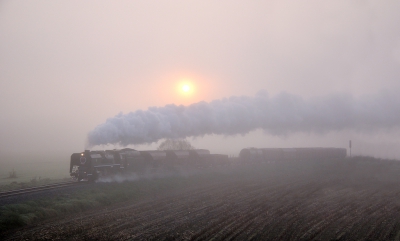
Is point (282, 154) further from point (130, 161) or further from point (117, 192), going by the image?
point (117, 192)

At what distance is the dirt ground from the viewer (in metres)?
15.9

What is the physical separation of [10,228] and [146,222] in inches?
297

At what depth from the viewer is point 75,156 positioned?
36.1 metres

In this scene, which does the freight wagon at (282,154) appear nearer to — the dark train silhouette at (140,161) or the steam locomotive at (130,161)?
the dark train silhouette at (140,161)

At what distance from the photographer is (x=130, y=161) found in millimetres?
39219

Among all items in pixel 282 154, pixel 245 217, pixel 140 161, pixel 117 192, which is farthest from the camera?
pixel 282 154

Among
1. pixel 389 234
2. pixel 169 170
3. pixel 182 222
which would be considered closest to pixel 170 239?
pixel 182 222

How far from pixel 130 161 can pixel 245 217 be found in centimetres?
2302

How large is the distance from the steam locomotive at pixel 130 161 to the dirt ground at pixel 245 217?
10789mm

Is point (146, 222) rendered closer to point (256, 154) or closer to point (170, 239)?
point (170, 239)

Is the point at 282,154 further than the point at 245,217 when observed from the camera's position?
Yes

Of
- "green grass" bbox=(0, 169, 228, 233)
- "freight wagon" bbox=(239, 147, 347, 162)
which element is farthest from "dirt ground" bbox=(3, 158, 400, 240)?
"freight wagon" bbox=(239, 147, 347, 162)

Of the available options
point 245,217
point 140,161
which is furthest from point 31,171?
point 245,217

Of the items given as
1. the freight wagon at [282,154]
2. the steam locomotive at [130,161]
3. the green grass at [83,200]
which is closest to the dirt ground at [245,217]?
the green grass at [83,200]
